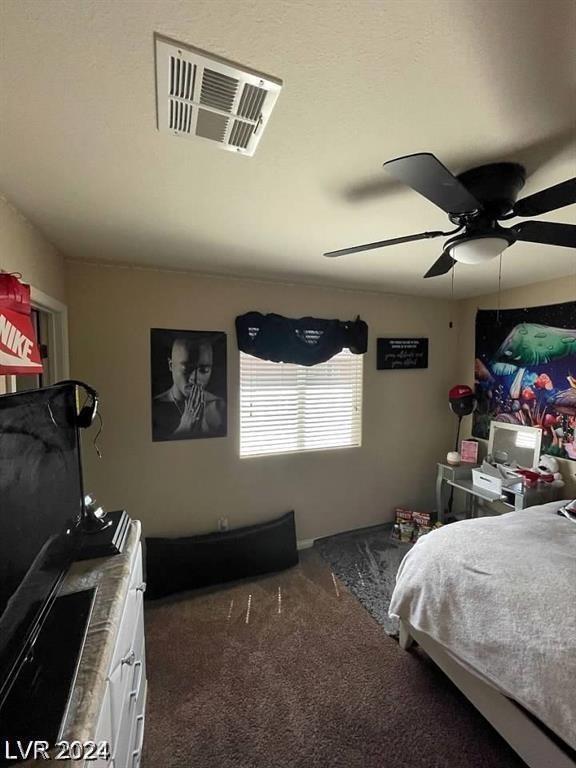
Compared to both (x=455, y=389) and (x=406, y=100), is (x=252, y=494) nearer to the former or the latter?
(x=455, y=389)

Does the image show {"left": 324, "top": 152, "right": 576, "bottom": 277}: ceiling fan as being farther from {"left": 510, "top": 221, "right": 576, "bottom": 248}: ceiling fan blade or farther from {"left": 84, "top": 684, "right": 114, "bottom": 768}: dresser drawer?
{"left": 84, "top": 684, "right": 114, "bottom": 768}: dresser drawer

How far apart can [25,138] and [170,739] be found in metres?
2.43

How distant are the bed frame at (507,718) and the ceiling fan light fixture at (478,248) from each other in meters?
1.82

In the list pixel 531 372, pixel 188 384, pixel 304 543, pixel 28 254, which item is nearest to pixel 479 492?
pixel 531 372

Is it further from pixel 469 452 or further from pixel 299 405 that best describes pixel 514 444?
pixel 299 405

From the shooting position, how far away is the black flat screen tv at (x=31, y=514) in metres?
0.79

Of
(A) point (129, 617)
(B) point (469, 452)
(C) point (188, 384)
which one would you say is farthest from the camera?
(B) point (469, 452)

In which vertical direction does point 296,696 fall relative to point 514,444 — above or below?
below

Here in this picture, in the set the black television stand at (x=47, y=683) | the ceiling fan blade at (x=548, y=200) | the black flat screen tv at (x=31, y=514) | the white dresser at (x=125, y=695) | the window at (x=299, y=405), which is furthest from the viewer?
the window at (x=299, y=405)

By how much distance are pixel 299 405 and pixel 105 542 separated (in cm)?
194

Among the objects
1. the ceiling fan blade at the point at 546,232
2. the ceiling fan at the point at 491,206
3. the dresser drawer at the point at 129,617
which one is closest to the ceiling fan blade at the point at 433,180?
the ceiling fan at the point at 491,206

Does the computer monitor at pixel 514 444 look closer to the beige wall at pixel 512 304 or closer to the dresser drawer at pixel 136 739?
the beige wall at pixel 512 304

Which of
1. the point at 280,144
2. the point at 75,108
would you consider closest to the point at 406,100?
the point at 280,144

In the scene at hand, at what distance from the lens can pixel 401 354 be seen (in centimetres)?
334
